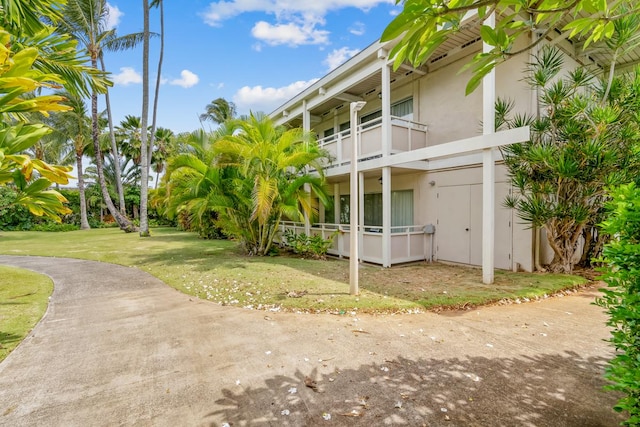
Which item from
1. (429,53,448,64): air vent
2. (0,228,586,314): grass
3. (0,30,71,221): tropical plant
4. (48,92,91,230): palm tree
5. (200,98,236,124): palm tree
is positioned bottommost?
(0,228,586,314): grass

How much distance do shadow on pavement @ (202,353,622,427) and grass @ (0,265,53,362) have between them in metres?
3.53

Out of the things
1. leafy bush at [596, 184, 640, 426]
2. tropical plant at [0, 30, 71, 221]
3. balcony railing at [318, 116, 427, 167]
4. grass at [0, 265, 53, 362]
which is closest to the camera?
leafy bush at [596, 184, 640, 426]

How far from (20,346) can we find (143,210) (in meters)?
16.2

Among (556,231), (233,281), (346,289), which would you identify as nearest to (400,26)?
(346,289)

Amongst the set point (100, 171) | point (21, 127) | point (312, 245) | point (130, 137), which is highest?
point (130, 137)

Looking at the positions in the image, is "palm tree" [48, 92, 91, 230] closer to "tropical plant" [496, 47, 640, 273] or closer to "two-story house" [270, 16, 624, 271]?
"two-story house" [270, 16, 624, 271]

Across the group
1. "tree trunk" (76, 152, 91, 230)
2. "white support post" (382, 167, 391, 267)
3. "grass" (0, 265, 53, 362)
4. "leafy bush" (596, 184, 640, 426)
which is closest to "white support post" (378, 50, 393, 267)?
"white support post" (382, 167, 391, 267)

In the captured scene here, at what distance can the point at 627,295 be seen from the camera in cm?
209

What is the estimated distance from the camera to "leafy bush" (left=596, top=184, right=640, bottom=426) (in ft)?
6.59

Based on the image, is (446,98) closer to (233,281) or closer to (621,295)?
(233,281)

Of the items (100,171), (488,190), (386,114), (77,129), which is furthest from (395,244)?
(77,129)

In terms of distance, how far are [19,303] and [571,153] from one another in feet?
38.0

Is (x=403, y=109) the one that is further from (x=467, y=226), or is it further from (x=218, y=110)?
(x=218, y=110)

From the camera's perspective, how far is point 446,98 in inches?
388
